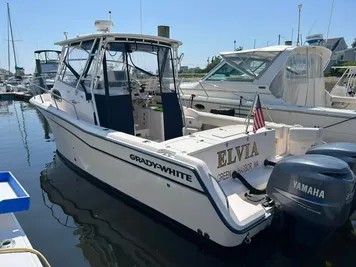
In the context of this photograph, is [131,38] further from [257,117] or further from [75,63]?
[257,117]

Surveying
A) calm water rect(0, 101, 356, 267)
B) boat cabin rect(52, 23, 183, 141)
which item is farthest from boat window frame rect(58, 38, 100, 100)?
calm water rect(0, 101, 356, 267)

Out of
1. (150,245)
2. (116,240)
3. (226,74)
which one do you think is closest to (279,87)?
(226,74)

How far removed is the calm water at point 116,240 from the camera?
3.11 m

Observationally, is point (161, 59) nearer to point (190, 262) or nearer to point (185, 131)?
point (185, 131)

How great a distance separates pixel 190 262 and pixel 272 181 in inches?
48.1

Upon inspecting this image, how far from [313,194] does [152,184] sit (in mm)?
1724

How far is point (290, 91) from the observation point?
7.19 m

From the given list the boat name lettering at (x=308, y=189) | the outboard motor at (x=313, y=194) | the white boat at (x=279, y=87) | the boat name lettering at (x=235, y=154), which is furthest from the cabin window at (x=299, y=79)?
the boat name lettering at (x=308, y=189)

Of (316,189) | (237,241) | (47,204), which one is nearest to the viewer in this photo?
(316,189)

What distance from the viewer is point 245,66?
7.54 m

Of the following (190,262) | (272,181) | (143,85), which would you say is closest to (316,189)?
(272,181)

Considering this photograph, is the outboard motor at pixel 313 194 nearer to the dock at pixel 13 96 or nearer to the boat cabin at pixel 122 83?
the boat cabin at pixel 122 83

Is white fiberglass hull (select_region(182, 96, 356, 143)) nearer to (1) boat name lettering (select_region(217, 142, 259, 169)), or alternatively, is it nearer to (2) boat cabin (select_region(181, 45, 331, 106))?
(2) boat cabin (select_region(181, 45, 331, 106))

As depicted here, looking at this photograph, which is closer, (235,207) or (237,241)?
(237,241)
